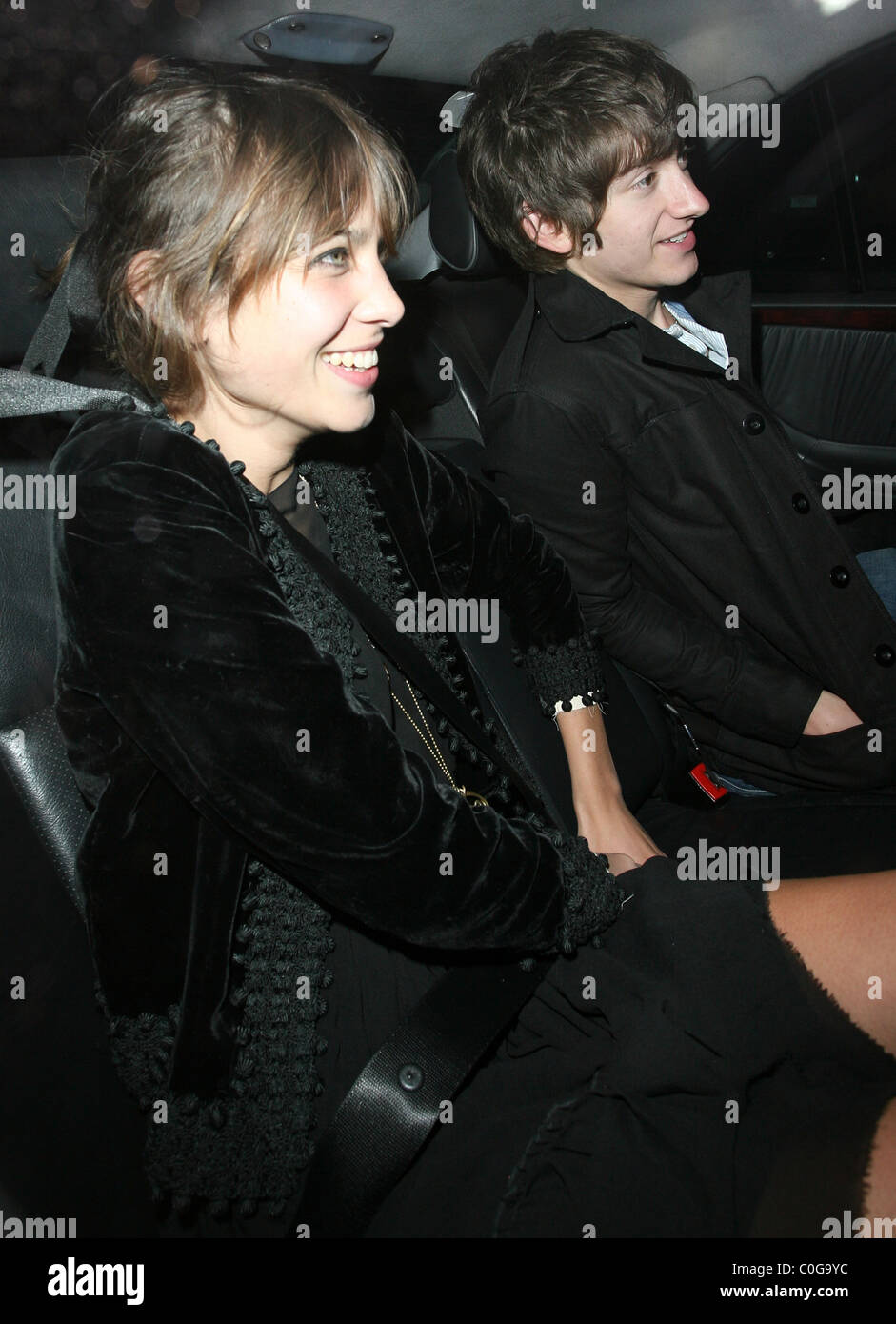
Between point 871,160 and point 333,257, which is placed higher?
point 871,160

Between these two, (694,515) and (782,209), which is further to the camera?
(782,209)

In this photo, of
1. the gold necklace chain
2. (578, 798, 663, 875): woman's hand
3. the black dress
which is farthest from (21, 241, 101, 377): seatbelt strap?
(578, 798, 663, 875): woman's hand

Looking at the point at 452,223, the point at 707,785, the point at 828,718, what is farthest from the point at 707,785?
the point at 452,223

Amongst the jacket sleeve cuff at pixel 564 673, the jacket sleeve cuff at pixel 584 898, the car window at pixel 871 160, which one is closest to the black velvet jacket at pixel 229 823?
the jacket sleeve cuff at pixel 584 898

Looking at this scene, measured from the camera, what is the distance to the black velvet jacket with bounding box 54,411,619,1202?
0.96 metres

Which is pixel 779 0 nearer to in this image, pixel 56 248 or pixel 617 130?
pixel 617 130

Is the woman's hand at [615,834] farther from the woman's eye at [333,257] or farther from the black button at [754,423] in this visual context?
the woman's eye at [333,257]

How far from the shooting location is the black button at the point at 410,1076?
3.52ft

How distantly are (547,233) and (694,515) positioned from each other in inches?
21.8

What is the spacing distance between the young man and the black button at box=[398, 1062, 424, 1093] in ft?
2.92

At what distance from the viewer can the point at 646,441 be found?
1.71 m

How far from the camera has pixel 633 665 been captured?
1.77 metres

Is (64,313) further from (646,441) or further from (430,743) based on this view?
(646,441)
